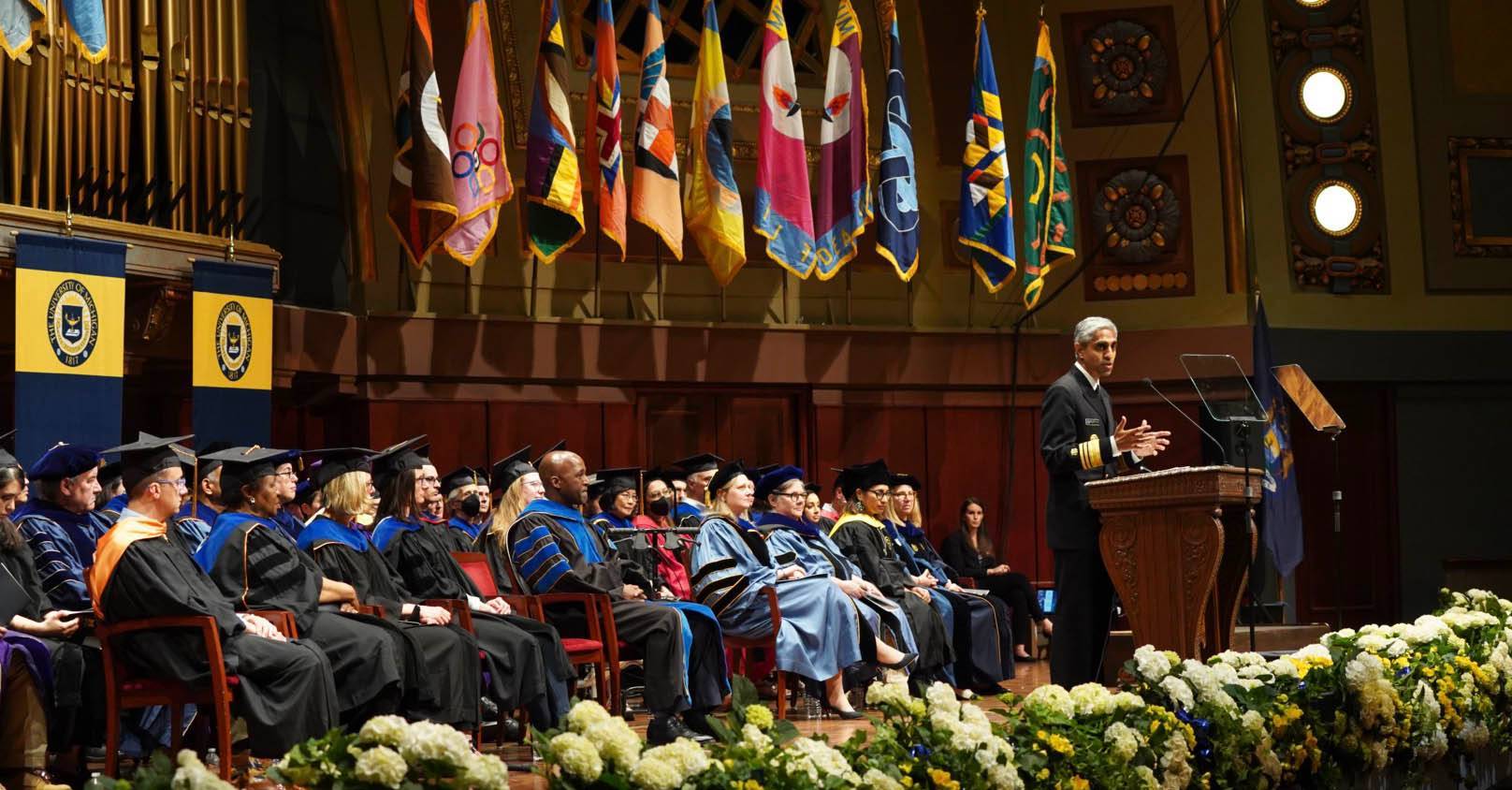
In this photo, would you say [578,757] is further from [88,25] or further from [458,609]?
[88,25]

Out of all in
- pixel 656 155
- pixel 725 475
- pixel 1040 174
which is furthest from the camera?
pixel 1040 174

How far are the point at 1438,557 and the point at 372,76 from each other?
9.50m

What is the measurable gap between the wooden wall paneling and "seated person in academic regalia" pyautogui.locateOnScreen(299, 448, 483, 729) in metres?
9.16

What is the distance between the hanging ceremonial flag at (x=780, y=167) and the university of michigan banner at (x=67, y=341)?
4.48 meters

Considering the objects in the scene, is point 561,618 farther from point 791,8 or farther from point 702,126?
point 791,8

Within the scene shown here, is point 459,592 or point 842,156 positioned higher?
point 842,156

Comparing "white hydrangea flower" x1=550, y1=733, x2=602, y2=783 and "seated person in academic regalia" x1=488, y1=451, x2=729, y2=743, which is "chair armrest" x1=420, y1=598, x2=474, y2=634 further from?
"white hydrangea flower" x1=550, y1=733, x2=602, y2=783

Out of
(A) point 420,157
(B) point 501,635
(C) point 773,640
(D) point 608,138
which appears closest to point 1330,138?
(D) point 608,138

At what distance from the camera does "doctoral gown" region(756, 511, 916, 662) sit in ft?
28.9

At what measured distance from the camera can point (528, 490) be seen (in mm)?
7738

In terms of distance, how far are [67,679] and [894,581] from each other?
514cm

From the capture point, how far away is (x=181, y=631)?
550 cm

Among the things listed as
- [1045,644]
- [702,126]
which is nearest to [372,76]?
[702,126]

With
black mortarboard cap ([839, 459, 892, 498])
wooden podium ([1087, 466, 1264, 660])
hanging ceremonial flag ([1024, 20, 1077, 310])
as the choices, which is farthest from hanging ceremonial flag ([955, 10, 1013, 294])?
wooden podium ([1087, 466, 1264, 660])
